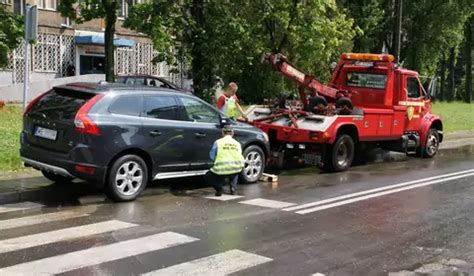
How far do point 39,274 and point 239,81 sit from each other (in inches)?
1027

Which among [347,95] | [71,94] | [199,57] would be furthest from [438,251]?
[199,57]

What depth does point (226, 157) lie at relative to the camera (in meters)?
9.85

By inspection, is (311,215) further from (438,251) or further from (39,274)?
(39,274)

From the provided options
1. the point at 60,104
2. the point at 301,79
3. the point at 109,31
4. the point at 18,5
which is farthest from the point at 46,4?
the point at 60,104

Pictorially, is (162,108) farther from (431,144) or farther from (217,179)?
(431,144)

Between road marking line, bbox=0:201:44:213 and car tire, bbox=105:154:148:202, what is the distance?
1.06 metres

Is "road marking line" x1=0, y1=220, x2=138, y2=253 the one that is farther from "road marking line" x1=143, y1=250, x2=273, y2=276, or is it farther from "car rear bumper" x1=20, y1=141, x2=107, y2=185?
"road marking line" x1=143, y1=250, x2=273, y2=276

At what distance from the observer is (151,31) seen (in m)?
18.8

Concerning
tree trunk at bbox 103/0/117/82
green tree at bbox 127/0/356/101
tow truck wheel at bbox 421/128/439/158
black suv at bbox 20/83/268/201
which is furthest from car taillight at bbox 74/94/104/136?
tree trunk at bbox 103/0/117/82

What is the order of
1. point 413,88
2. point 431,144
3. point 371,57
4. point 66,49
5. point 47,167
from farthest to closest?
point 66,49, point 431,144, point 413,88, point 371,57, point 47,167

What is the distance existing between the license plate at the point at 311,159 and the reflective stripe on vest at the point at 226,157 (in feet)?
11.1

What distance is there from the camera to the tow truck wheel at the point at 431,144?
53.0ft

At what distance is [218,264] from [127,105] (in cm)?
389

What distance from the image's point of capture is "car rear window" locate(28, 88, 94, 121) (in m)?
8.91
